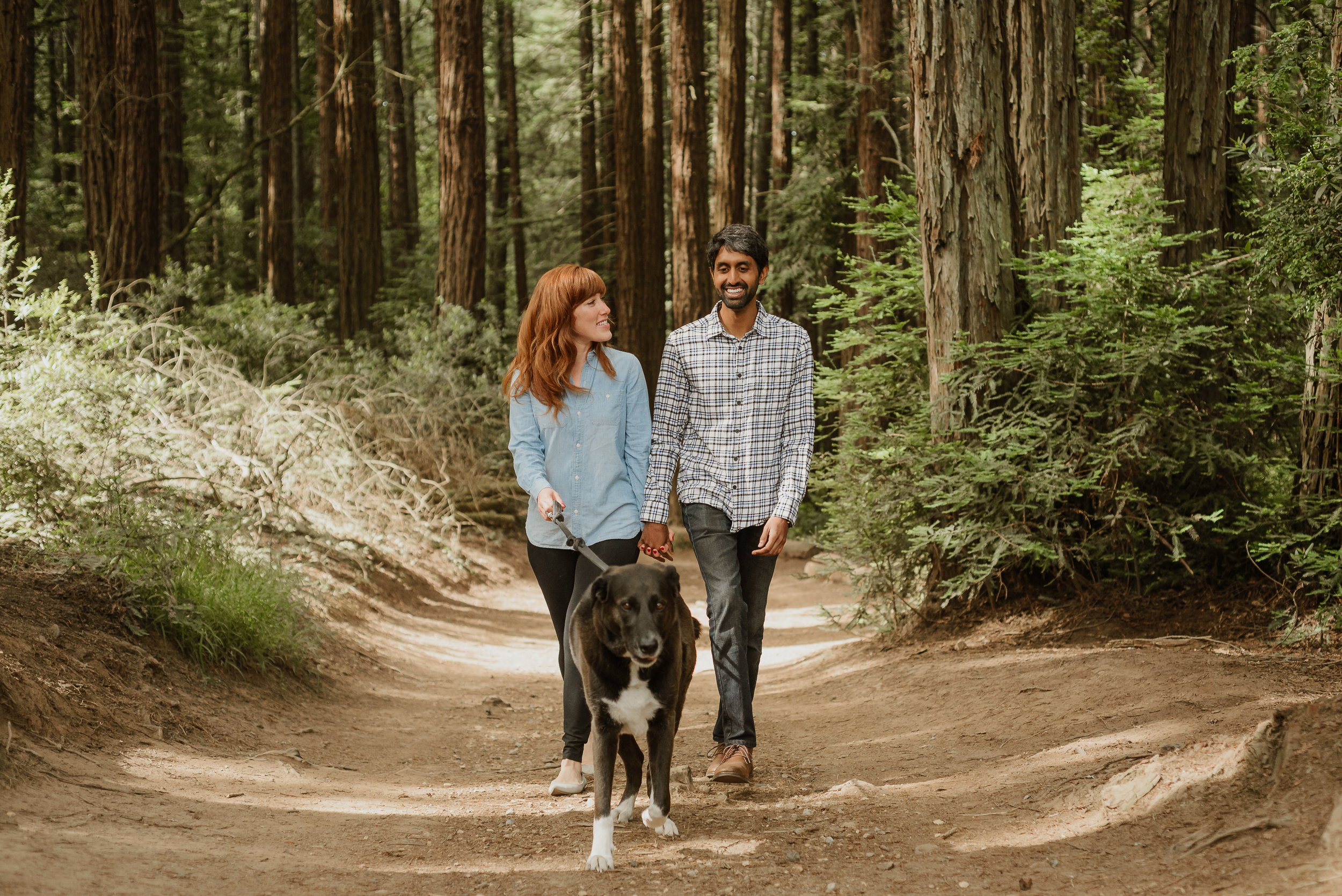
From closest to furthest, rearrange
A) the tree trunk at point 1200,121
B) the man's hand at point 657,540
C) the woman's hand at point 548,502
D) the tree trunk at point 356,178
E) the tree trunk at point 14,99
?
the woman's hand at point 548,502 < the man's hand at point 657,540 < the tree trunk at point 1200,121 < the tree trunk at point 14,99 < the tree trunk at point 356,178

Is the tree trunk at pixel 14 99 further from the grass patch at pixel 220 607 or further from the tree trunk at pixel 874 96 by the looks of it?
the tree trunk at pixel 874 96

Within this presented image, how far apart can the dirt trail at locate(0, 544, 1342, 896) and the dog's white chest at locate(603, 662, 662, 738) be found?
0.54 metres

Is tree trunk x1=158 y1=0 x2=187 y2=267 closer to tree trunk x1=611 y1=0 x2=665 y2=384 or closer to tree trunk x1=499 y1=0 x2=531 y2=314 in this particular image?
tree trunk x1=611 y1=0 x2=665 y2=384

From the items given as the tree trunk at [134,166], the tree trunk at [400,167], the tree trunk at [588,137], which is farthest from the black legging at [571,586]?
the tree trunk at [400,167]

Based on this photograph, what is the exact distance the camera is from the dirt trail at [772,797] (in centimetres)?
359

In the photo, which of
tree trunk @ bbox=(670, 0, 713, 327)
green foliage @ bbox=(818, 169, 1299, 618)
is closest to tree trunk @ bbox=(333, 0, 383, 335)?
tree trunk @ bbox=(670, 0, 713, 327)

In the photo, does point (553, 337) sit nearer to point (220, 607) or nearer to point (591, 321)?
point (591, 321)

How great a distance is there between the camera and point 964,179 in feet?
25.1

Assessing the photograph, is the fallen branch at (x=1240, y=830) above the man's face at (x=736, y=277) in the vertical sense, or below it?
below

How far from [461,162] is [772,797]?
13.9 meters

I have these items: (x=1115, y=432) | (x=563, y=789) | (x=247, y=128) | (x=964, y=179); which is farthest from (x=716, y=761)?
(x=247, y=128)

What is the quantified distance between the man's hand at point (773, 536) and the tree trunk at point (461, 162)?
41.8 feet

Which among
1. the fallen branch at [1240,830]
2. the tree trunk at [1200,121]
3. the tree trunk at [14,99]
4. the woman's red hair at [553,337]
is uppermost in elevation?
the tree trunk at [14,99]

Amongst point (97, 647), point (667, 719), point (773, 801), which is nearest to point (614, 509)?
point (667, 719)
